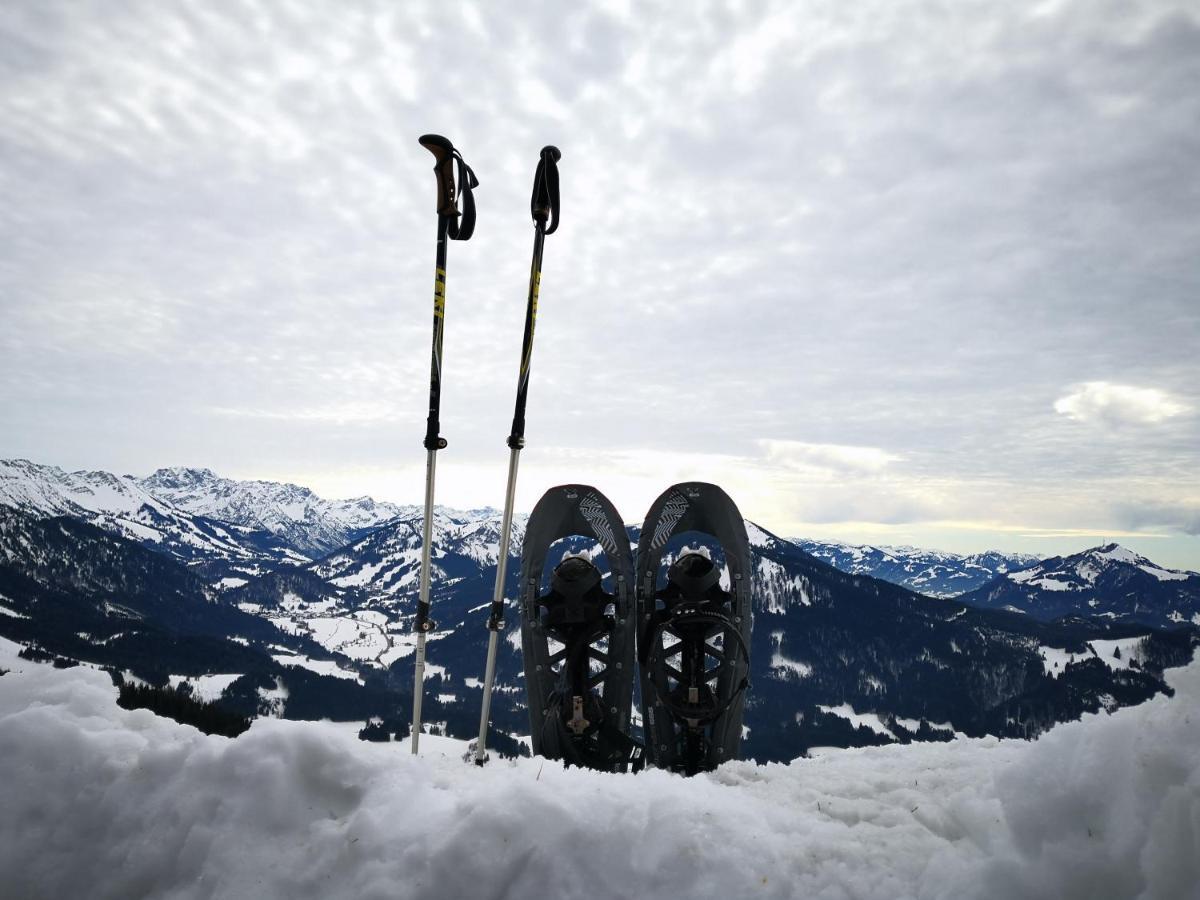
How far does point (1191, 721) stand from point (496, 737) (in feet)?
490

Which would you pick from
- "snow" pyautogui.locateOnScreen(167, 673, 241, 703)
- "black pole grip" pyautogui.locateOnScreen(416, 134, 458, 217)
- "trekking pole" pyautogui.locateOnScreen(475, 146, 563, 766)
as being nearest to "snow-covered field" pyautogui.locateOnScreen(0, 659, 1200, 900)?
"trekking pole" pyautogui.locateOnScreen(475, 146, 563, 766)

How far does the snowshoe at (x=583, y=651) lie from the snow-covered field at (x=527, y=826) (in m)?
3.23

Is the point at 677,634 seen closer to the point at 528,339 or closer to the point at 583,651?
the point at 583,651

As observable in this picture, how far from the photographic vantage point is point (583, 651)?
768 cm

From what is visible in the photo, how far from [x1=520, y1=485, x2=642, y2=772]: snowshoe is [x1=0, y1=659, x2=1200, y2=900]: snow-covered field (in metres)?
3.23

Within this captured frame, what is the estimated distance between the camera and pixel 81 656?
176 m

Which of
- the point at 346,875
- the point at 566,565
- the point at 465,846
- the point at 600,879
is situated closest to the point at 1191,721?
the point at 600,879

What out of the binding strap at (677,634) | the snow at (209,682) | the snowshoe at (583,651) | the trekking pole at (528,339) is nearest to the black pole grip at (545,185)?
the trekking pole at (528,339)

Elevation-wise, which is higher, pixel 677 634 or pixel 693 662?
pixel 677 634

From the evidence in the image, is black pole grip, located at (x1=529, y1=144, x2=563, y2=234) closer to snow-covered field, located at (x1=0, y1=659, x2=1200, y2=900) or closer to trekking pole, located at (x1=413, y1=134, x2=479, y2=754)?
trekking pole, located at (x1=413, y1=134, x2=479, y2=754)

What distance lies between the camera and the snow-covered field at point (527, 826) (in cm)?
274

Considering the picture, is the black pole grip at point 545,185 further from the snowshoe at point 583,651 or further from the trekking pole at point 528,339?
the snowshoe at point 583,651

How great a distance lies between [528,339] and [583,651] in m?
3.79

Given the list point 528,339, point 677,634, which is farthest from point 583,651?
A: point 528,339
